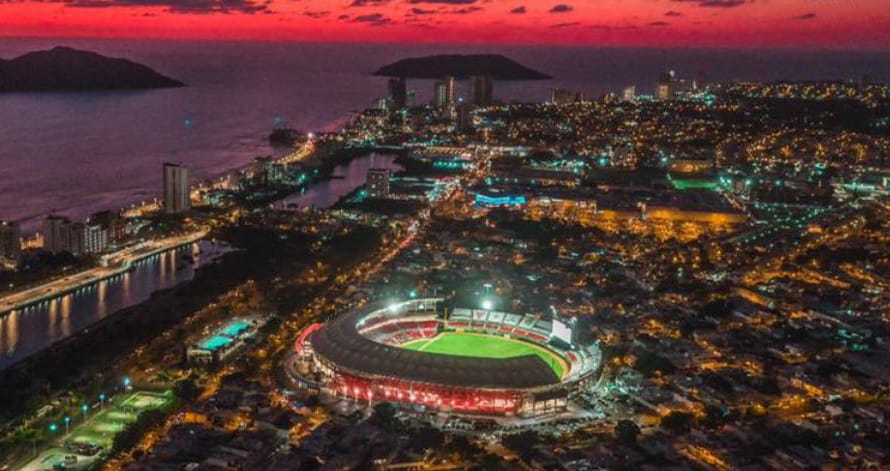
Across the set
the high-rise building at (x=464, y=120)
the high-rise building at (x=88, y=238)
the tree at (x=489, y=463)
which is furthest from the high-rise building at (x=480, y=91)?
the tree at (x=489, y=463)

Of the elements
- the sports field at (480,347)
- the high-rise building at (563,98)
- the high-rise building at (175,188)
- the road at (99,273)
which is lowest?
the sports field at (480,347)

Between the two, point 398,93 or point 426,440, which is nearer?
point 426,440

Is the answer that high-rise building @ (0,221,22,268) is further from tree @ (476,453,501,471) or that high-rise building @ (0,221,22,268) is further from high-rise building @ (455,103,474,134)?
high-rise building @ (455,103,474,134)

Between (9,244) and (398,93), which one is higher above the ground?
(398,93)

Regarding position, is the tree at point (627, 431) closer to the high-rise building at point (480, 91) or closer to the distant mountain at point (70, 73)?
the high-rise building at point (480, 91)

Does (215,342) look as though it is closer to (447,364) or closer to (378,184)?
(447,364)

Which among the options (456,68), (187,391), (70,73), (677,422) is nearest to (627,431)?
(677,422)
